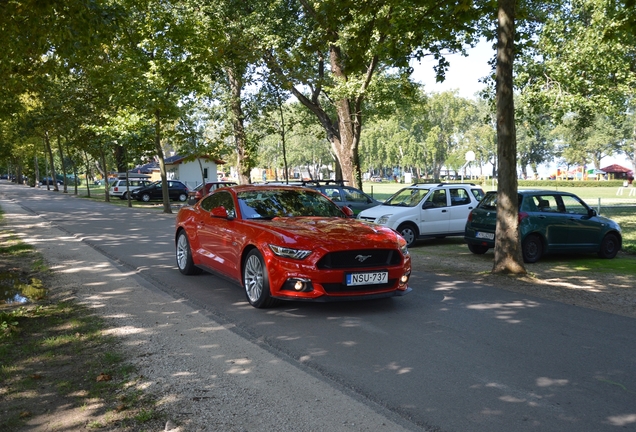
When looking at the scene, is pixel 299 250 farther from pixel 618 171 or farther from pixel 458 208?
pixel 618 171

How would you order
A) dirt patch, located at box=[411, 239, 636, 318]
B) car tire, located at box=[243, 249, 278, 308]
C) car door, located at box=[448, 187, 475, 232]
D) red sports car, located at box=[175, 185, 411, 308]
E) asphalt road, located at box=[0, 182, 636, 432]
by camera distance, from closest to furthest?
asphalt road, located at box=[0, 182, 636, 432]
red sports car, located at box=[175, 185, 411, 308]
car tire, located at box=[243, 249, 278, 308]
dirt patch, located at box=[411, 239, 636, 318]
car door, located at box=[448, 187, 475, 232]

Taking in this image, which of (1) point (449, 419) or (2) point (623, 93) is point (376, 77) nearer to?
(2) point (623, 93)

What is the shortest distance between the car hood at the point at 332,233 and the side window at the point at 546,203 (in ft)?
21.4

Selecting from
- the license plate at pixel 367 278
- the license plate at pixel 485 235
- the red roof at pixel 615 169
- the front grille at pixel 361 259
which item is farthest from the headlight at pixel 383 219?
the red roof at pixel 615 169

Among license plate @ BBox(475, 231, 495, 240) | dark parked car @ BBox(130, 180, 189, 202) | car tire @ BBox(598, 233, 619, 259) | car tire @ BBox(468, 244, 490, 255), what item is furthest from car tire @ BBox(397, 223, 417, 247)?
dark parked car @ BBox(130, 180, 189, 202)

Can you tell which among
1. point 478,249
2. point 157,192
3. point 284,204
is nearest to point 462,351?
point 284,204

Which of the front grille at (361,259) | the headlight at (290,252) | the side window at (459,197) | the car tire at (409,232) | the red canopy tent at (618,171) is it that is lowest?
the car tire at (409,232)

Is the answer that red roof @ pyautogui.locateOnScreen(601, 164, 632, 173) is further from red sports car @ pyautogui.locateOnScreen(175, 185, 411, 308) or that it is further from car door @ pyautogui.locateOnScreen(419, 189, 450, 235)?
red sports car @ pyautogui.locateOnScreen(175, 185, 411, 308)

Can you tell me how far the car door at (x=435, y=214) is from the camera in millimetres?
15922

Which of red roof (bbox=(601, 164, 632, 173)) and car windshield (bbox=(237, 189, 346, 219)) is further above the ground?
red roof (bbox=(601, 164, 632, 173))

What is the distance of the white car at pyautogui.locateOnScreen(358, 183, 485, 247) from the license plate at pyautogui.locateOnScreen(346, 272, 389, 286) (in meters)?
8.00

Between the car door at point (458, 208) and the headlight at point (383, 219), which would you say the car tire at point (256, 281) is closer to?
the headlight at point (383, 219)

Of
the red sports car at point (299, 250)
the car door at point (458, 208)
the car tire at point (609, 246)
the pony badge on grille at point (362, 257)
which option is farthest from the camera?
the car door at point (458, 208)

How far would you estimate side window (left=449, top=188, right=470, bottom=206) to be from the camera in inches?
652
